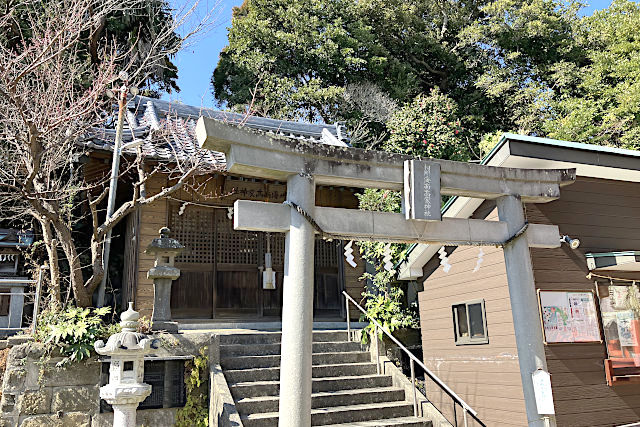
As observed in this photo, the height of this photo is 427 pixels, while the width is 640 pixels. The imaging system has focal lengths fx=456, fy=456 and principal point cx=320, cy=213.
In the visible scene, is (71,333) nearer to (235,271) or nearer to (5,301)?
(5,301)

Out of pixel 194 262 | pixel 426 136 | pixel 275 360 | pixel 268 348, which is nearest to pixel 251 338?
pixel 268 348

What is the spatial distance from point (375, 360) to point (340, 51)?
53.6 ft

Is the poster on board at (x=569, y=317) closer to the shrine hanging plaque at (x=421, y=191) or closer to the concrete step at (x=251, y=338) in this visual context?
the shrine hanging plaque at (x=421, y=191)

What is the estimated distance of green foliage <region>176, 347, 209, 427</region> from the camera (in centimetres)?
722

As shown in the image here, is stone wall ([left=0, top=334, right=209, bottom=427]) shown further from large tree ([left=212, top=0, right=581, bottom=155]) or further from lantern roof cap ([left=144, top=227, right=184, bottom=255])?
large tree ([left=212, top=0, right=581, bottom=155])

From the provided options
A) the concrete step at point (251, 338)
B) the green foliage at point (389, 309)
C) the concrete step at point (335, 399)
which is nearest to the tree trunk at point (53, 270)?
the concrete step at point (251, 338)

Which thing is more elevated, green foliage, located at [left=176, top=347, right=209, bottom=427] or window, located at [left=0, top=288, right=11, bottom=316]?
window, located at [left=0, top=288, right=11, bottom=316]

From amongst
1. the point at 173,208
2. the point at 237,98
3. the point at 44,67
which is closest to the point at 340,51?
the point at 237,98

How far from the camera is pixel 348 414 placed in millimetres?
7066

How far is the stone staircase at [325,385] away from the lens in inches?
272

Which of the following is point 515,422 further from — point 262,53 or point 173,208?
point 262,53

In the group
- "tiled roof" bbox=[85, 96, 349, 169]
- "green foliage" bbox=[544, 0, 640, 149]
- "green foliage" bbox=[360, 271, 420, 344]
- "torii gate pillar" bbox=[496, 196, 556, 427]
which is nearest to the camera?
"torii gate pillar" bbox=[496, 196, 556, 427]

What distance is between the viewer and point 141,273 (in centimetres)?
990

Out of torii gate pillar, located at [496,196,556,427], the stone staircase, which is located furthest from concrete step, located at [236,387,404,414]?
torii gate pillar, located at [496,196,556,427]
